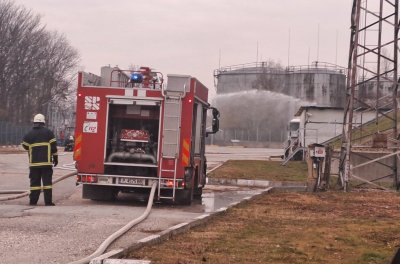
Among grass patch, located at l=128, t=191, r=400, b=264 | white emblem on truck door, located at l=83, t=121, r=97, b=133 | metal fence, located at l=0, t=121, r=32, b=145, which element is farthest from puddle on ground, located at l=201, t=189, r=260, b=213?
metal fence, located at l=0, t=121, r=32, b=145

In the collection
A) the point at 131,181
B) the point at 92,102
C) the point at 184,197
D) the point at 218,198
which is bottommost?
the point at 218,198

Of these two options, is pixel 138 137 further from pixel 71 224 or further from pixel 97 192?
pixel 71 224

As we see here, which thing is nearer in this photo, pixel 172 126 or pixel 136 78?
pixel 172 126

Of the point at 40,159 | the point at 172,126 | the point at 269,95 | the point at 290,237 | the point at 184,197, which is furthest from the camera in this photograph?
the point at 269,95

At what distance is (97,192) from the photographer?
1240 cm

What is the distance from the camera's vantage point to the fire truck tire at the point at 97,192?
485 inches

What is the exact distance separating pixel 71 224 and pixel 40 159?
10.4 ft

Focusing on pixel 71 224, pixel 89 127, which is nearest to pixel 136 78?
pixel 89 127

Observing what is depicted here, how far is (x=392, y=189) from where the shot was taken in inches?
694

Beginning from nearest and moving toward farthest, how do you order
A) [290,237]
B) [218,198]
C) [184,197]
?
[290,237] < [184,197] < [218,198]

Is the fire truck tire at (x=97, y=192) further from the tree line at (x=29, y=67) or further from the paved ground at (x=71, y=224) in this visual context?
the tree line at (x=29, y=67)

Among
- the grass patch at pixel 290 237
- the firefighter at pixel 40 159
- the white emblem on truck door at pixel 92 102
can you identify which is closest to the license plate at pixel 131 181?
the firefighter at pixel 40 159

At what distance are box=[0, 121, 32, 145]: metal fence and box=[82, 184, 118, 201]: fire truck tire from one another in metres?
43.3

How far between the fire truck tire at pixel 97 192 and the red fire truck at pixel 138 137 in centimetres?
15
